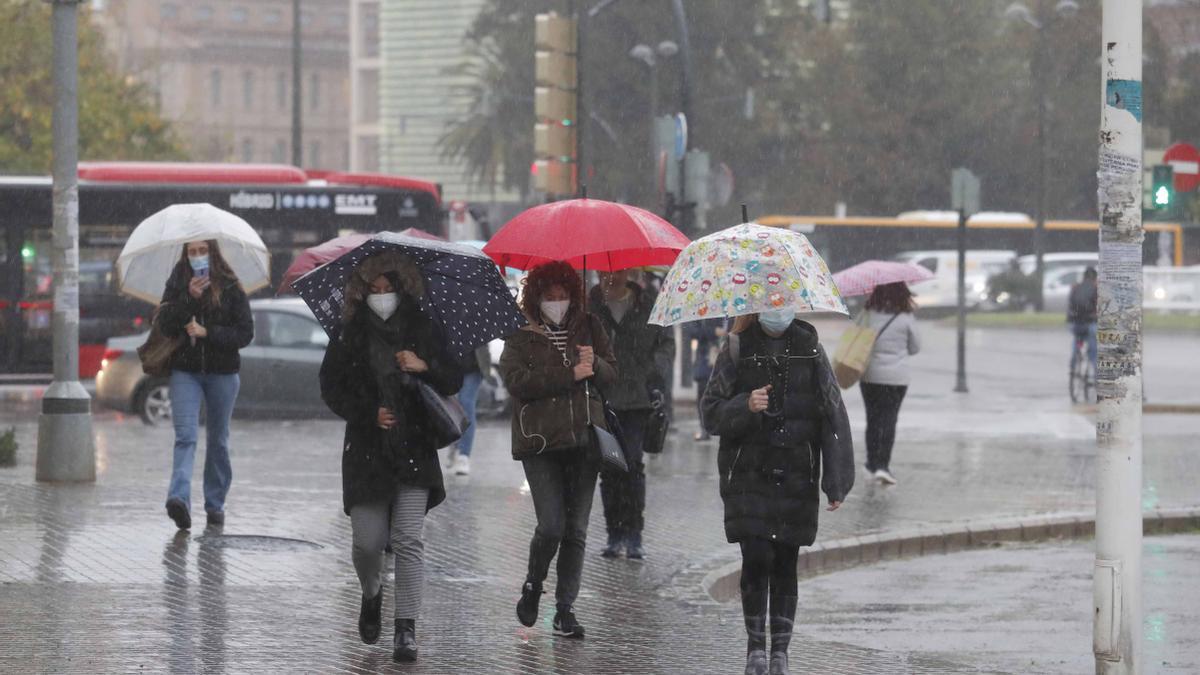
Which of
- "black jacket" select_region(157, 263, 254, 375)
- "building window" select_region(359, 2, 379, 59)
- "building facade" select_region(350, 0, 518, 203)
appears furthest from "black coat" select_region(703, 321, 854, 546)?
"building window" select_region(359, 2, 379, 59)

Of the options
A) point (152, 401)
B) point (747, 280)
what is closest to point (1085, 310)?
point (152, 401)

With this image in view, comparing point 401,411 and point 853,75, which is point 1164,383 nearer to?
point 401,411

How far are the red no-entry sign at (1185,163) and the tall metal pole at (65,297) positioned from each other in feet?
40.3

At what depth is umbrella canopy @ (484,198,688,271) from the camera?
8547mm

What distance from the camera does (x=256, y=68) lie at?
385 ft

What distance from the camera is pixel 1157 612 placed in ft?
33.2

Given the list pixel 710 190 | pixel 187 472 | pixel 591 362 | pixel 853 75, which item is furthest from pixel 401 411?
pixel 853 75

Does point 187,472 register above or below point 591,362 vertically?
below

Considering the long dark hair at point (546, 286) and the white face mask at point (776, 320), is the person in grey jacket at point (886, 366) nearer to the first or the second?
the long dark hair at point (546, 286)

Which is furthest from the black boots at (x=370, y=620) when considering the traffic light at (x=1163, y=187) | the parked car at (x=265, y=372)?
the traffic light at (x=1163, y=187)

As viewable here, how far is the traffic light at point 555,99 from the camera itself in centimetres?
1762

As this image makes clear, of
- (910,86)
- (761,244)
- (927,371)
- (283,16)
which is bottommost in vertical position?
(927,371)

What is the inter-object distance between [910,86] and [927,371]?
34.5 metres

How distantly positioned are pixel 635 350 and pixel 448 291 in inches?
114
